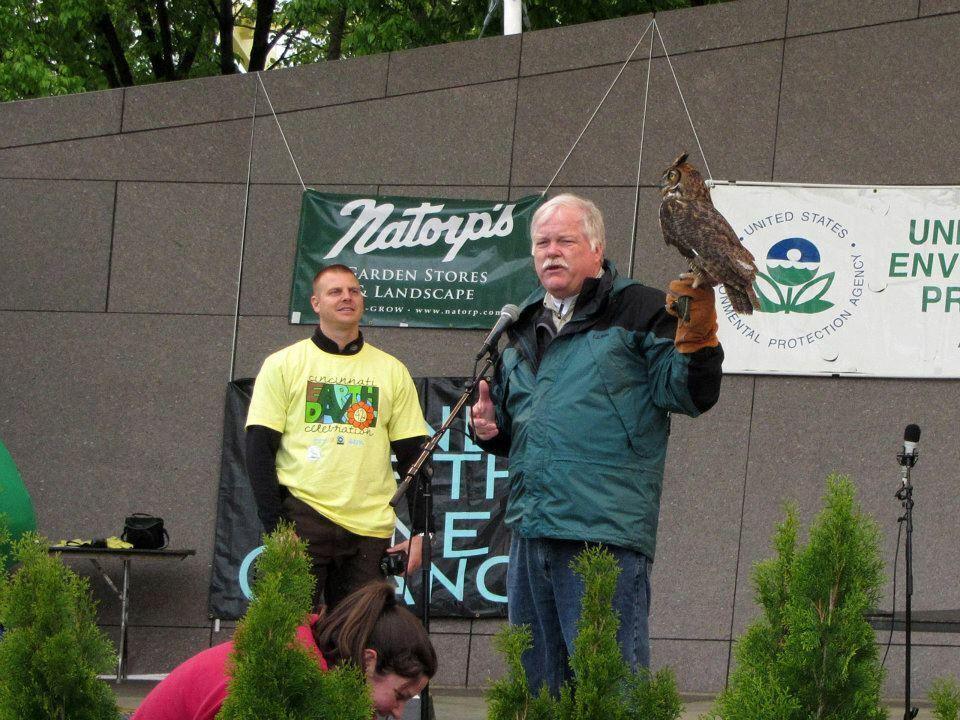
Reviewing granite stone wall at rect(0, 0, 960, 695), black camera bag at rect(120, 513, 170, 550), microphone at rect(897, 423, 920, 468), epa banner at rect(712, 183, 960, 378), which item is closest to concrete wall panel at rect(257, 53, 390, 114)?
granite stone wall at rect(0, 0, 960, 695)

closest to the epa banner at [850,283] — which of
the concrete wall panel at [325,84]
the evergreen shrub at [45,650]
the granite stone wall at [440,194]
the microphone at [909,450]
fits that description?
the granite stone wall at [440,194]

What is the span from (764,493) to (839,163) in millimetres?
2005

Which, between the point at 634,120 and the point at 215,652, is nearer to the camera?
the point at 215,652

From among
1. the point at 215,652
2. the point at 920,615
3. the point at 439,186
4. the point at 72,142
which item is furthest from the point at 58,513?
the point at 215,652

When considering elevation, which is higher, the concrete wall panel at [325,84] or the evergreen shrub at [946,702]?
the concrete wall panel at [325,84]

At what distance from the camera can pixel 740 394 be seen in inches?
306

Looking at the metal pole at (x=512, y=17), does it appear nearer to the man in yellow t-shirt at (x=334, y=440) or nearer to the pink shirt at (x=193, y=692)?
the man in yellow t-shirt at (x=334, y=440)

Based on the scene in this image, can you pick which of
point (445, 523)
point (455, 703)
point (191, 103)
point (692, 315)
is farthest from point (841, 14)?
point (692, 315)

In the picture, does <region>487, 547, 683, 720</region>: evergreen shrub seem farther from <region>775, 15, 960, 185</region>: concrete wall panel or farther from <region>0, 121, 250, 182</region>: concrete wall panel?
<region>0, 121, 250, 182</region>: concrete wall panel

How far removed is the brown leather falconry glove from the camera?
3.36 meters

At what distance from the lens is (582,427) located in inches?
149

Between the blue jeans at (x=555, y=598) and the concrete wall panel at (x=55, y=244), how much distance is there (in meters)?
5.13

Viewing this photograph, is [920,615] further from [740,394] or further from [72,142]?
[72,142]

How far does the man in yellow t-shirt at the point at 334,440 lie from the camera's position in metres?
5.25
